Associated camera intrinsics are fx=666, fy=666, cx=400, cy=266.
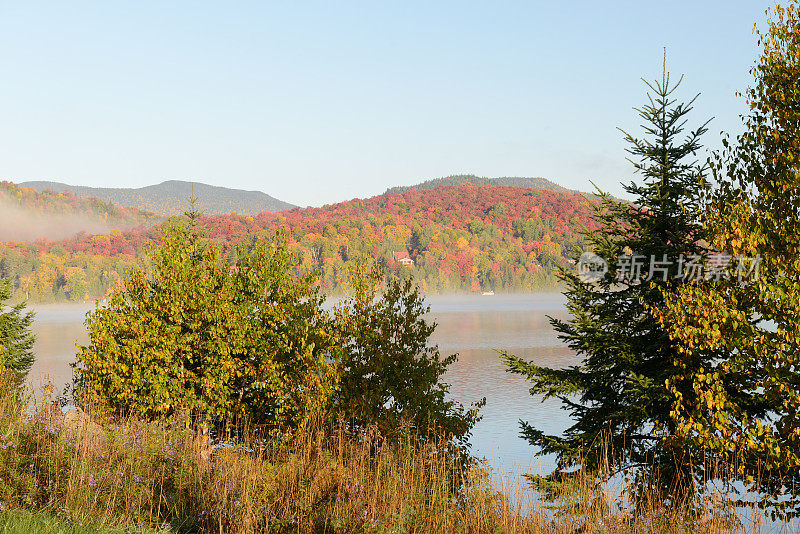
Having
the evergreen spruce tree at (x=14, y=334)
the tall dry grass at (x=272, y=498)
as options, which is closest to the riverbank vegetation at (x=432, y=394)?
the tall dry grass at (x=272, y=498)

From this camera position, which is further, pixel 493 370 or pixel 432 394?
pixel 493 370

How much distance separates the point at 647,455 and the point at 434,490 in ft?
23.5

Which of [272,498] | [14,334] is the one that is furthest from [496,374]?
[272,498]

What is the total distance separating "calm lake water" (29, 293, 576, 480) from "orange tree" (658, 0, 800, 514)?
325cm

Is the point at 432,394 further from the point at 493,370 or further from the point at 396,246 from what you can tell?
the point at 396,246

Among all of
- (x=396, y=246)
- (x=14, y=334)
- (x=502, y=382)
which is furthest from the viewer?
(x=396, y=246)

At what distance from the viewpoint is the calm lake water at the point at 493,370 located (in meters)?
28.5

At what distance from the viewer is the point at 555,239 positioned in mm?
175375

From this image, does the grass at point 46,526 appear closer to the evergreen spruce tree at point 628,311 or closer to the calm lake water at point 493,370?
the calm lake water at point 493,370

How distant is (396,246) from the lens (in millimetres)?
168250

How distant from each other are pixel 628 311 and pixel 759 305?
3.41 m

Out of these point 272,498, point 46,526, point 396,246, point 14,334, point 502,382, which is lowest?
point 502,382

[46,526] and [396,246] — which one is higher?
[396,246]

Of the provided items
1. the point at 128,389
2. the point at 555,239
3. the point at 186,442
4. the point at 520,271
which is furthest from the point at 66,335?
the point at 555,239
